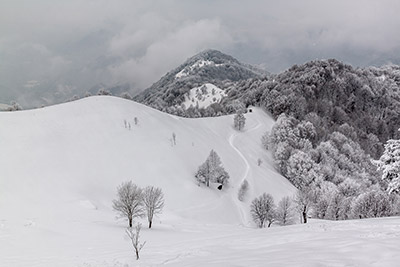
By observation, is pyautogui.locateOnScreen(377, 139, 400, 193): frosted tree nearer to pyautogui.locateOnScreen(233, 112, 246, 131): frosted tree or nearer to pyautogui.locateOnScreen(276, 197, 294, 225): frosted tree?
pyautogui.locateOnScreen(276, 197, 294, 225): frosted tree

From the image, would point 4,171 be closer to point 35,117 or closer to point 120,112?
point 35,117

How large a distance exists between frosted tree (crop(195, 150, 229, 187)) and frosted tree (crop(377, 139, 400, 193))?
45373 millimetres

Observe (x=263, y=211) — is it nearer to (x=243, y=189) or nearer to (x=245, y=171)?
(x=243, y=189)

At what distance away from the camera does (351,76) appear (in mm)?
184875

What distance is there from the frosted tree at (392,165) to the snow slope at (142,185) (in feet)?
11.1

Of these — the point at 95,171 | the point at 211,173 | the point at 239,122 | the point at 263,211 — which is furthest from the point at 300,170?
the point at 95,171

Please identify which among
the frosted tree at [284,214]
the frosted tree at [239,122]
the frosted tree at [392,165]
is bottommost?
the frosted tree at [284,214]

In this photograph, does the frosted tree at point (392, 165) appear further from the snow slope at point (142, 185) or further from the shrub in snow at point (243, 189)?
the shrub in snow at point (243, 189)

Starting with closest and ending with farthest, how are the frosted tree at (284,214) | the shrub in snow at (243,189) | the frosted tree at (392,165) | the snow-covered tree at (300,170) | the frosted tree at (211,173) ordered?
the frosted tree at (392,165) → the frosted tree at (284,214) → the frosted tree at (211,173) → the shrub in snow at (243,189) → the snow-covered tree at (300,170)

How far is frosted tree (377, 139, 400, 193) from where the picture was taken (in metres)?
22.6

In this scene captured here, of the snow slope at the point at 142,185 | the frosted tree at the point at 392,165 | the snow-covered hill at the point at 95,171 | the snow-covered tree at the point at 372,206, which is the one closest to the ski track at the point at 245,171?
the snow-covered hill at the point at 95,171

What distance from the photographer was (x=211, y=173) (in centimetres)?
6712

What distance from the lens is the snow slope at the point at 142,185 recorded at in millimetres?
17452

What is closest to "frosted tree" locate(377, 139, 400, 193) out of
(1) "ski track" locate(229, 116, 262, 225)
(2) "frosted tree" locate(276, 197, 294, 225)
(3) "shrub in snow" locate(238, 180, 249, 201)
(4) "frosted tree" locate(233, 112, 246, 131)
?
(2) "frosted tree" locate(276, 197, 294, 225)
